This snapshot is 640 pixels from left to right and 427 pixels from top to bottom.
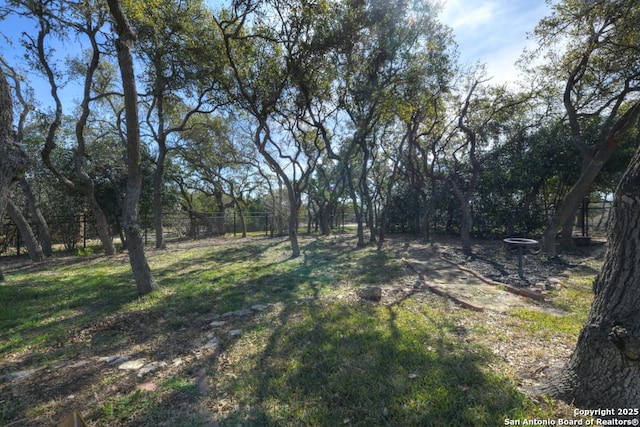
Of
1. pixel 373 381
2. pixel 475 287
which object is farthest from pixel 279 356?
pixel 475 287

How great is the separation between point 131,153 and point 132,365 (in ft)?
10.9

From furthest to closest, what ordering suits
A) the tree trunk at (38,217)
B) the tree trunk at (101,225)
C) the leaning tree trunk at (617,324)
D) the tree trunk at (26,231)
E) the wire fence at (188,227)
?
the wire fence at (188,227) → the tree trunk at (101,225) → the tree trunk at (38,217) → the tree trunk at (26,231) → the leaning tree trunk at (617,324)

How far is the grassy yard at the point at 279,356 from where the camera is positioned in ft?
6.18

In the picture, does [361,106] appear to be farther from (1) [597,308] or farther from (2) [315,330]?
(1) [597,308]

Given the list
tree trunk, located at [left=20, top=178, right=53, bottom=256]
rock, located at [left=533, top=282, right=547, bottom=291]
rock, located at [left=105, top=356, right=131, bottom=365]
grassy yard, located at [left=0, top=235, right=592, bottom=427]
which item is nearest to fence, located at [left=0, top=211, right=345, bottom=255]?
tree trunk, located at [left=20, top=178, right=53, bottom=256]

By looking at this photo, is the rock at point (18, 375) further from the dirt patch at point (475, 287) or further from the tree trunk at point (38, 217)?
the tree trunk at point (38, 217)

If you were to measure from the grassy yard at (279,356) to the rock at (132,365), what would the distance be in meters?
0.07

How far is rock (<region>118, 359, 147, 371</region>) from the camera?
2.49m

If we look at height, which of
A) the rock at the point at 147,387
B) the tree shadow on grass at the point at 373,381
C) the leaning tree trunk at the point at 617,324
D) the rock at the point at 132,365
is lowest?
the tree shadow on grass at the point at 373,381

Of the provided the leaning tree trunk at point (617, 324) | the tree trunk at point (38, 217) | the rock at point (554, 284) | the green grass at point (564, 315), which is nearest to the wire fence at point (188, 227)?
the tree trunk at point (38, 217)

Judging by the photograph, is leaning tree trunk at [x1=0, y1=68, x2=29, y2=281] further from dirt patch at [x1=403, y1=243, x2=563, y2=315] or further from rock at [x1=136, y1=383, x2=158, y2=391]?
dirt patch at [x1=403, y1=243, x2=563, y2=315]

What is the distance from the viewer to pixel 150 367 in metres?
2.51

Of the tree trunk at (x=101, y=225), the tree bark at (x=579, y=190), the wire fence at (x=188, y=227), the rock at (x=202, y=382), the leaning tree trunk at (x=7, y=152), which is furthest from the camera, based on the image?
the wire fence at (x=188, y=227)

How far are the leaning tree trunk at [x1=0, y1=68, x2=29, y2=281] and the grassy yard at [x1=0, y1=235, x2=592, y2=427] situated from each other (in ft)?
5.54
